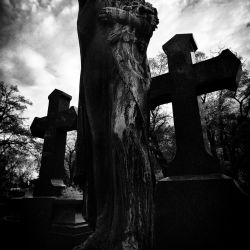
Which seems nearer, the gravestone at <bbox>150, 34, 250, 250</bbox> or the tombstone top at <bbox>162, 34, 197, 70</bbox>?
the gravestone at <bbox>150, 34, 250, 250</bbox>

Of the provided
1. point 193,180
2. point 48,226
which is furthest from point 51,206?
point 193,180

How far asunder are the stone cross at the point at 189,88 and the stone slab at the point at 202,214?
188mm

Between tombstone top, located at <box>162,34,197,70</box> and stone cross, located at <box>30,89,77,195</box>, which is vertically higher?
tombstone top, located at <box>162,34,197,70</box>

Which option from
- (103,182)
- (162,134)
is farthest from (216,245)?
(162,134)

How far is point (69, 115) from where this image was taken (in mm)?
4293

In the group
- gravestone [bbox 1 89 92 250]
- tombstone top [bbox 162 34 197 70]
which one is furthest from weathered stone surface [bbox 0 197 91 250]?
tombstone top [bbox 162 34 197 70]

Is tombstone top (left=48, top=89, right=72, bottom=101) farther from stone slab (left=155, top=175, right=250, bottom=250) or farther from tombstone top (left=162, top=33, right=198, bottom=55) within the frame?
stone slab (left=155, top=175, right=250, bottom=250)

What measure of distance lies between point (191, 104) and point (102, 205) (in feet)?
5.39

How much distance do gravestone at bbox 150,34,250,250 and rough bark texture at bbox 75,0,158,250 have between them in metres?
0.68

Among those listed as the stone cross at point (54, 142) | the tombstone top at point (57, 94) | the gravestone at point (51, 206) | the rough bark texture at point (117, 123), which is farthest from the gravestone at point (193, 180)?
the tombstone top at point (57, 94)

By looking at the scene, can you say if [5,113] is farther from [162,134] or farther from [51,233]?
[51,233]

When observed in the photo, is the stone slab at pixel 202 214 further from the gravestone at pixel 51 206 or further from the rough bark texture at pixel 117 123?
the gravestone at pixel 51 206

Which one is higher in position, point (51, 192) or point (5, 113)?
point (5, 113)

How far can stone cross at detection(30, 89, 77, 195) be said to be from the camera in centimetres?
408
